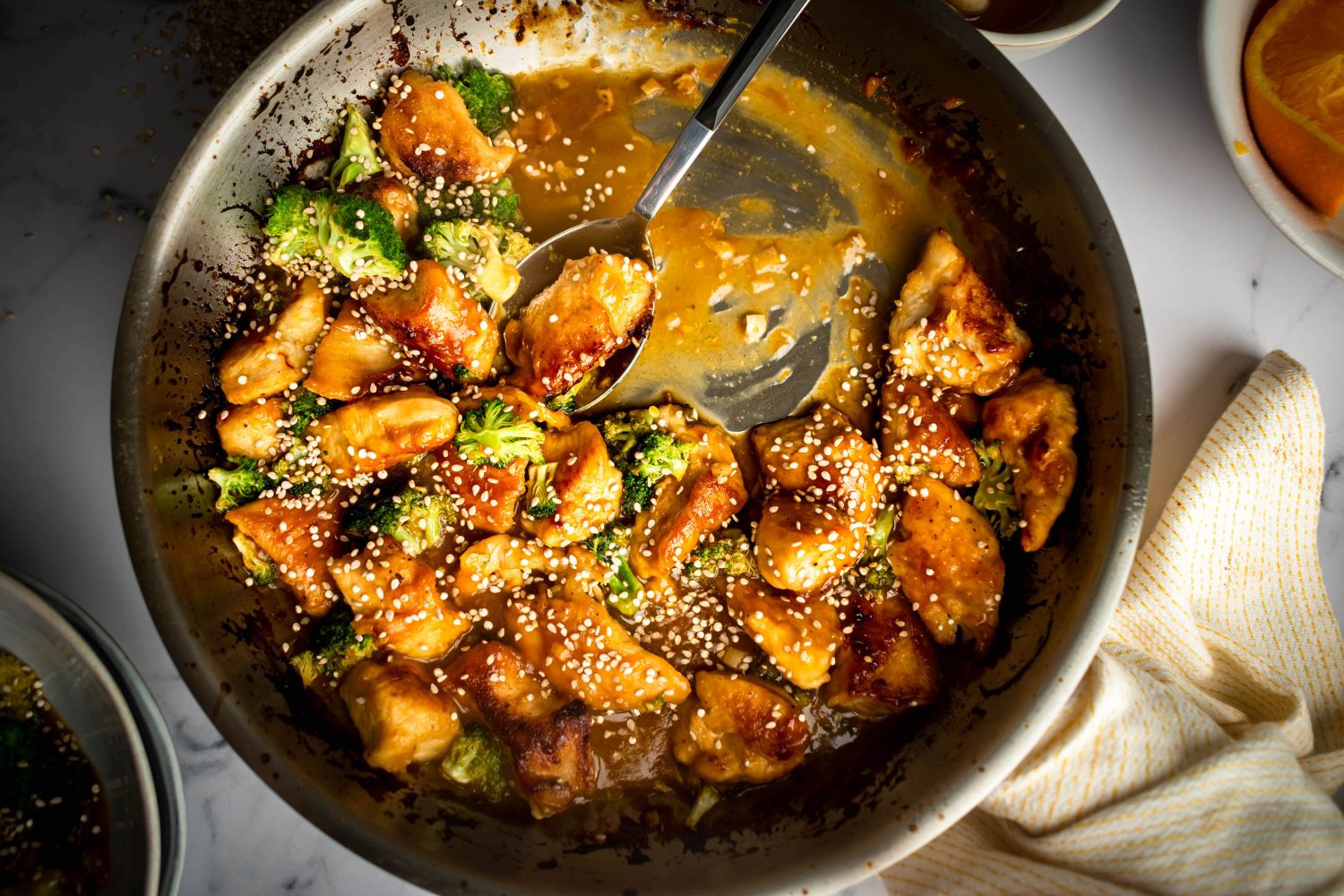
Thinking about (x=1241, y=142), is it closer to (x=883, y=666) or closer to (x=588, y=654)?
(x=883, y=666)

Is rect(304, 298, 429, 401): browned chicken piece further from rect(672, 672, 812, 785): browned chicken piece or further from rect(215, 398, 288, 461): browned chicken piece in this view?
rect(672, 672, 812, 785): browned chicken piece

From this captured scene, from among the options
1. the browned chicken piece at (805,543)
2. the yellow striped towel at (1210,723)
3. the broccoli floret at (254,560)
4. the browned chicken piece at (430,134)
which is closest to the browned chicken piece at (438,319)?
the browned chicken piece at (430,134)

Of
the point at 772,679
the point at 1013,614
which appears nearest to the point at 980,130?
the point at 1013,614

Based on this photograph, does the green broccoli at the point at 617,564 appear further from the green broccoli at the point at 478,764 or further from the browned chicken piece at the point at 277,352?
the browned chicken piece at the point at 277,352

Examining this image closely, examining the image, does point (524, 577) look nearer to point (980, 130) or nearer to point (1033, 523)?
point (1033, 523)

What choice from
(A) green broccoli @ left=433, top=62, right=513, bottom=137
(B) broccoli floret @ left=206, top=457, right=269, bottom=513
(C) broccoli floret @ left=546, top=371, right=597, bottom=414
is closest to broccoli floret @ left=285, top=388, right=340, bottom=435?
(B) broccoli floret @ left=206, top=457, right=269, bottom=513

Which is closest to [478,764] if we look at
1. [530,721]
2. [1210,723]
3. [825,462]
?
[530,721]

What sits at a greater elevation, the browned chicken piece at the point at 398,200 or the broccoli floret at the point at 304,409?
the browned chicken piece at the point at 398,200

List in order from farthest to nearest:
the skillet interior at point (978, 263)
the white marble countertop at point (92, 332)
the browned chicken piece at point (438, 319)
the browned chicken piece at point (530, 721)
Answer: the white marble countertop at point (92, 332) → the browned chicken piece at point (530, 721) → the browned chicken piece at point (438, 319) → the skillet interior at point (978, 263)
